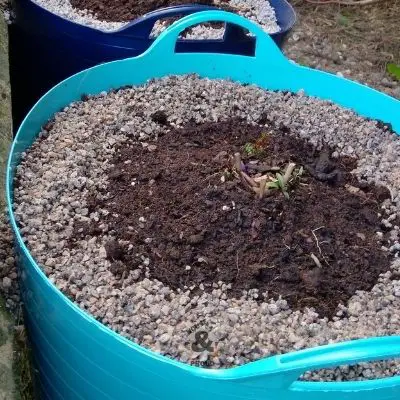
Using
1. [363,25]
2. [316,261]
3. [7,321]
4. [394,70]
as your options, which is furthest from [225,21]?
[363,25]

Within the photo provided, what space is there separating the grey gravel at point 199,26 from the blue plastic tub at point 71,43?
0.05m

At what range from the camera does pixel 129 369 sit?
100 cm

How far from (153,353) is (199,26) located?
1.14m

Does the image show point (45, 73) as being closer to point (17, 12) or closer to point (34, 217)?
point (17, 12)

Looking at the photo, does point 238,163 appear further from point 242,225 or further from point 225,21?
→ point 225,21

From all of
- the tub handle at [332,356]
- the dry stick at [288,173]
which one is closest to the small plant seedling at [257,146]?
the dry stick at [288,173]

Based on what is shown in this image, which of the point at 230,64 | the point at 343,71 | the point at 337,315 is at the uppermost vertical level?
the point at 230,64

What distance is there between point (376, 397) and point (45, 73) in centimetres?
123

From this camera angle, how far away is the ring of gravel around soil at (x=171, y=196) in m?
1.07

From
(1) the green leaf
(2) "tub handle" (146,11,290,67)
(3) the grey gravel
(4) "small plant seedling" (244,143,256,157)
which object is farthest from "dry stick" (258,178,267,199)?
(1) the green leaf

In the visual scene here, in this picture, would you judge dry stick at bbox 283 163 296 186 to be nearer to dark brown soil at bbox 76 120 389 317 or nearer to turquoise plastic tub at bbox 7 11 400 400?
dark brown soil at bbox 76 120 389 317

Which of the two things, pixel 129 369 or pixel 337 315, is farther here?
pixel 337 315

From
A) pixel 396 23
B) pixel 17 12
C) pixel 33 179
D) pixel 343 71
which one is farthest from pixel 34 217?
pixel 396 23

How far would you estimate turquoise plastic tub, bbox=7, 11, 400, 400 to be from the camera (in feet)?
2.89
